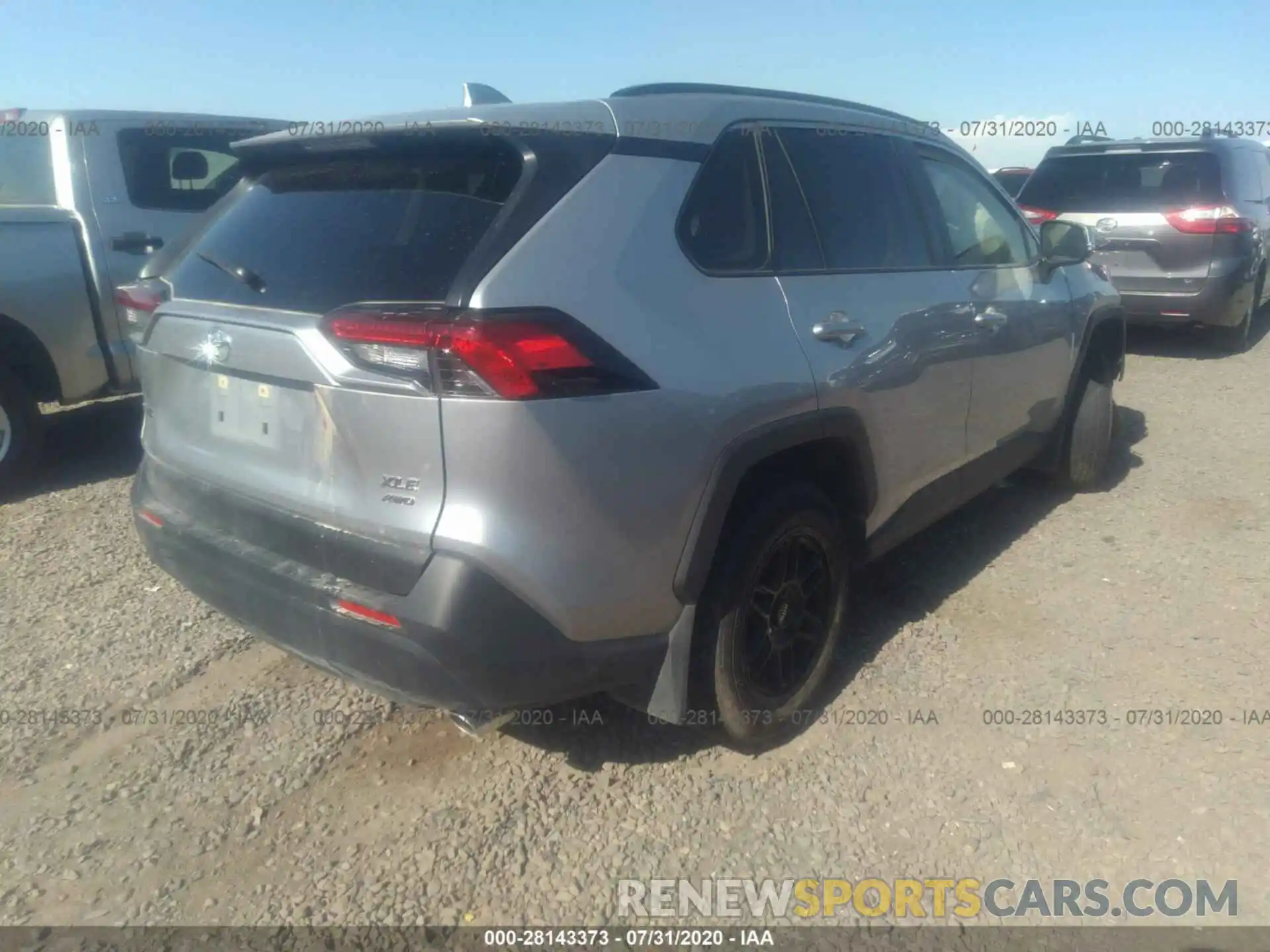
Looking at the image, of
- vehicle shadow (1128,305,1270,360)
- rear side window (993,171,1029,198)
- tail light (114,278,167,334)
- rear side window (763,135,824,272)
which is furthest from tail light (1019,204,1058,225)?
rear side window (993,171,1029,198)

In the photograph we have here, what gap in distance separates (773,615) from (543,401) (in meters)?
1.17

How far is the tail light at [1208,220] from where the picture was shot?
25.6ft

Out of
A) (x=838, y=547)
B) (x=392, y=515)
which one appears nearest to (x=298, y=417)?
(x=392, y=515)

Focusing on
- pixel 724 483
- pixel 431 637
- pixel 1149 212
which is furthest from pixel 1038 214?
pixel 431 637

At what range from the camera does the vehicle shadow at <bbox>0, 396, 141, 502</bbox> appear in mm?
5160

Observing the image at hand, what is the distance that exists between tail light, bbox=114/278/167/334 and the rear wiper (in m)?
0.25

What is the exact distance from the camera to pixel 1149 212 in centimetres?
800

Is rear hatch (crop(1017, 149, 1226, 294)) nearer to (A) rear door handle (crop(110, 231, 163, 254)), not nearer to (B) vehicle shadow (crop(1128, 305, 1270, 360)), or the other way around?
(B) vehicle shadow (crop(1128, 305, 1270, 360))

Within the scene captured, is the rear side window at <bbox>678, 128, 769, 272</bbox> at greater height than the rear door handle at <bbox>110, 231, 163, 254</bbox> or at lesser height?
greater

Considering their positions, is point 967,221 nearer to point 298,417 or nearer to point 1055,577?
point 1055,577

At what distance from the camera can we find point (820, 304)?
2.83m

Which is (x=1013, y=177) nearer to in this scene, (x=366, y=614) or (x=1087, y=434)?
(x=1087, y=434)

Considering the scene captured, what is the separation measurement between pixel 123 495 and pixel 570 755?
324 centimetres

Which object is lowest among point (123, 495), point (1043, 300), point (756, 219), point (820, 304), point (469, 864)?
point (123, 495)
